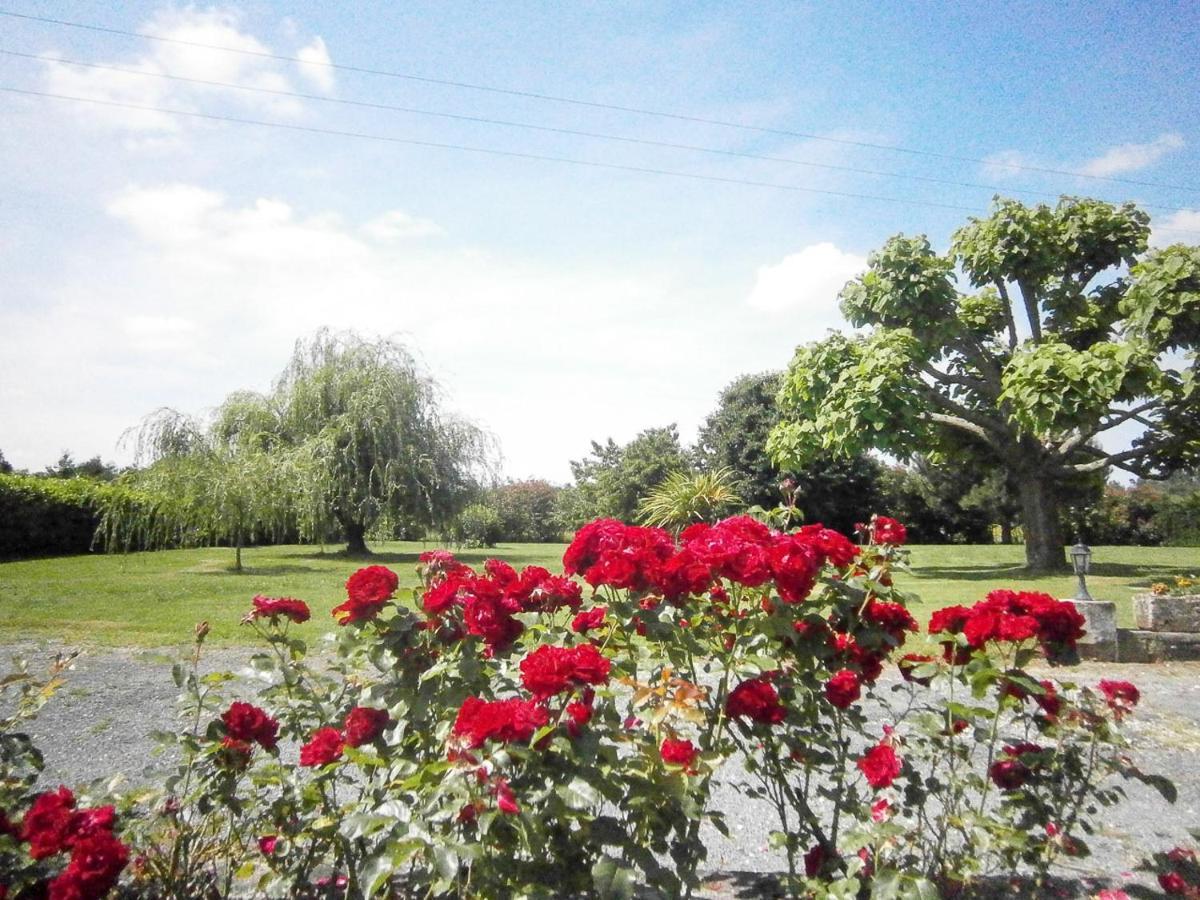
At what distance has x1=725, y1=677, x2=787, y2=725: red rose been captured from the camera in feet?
5.90

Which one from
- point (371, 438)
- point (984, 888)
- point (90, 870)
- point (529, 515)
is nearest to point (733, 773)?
point (984, 888)

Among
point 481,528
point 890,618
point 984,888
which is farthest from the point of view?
point 481,528

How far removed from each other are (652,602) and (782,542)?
362 millimetres

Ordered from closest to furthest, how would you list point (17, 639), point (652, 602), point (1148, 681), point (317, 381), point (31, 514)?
point (652, 602)
point (1148, 681)
point (17, 639)
point (31, 514)
point (317, 381)

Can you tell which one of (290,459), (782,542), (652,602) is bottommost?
(652,602)

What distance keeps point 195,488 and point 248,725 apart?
14.2 m

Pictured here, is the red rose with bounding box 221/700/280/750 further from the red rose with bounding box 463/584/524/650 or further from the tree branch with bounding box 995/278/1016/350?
the tree branch with bounding box 995/278/1016/350

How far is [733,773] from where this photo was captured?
12.3 ft

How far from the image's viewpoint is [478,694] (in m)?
1.85

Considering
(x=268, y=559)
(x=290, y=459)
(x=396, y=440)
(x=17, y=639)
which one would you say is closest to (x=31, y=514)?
(x=268, y=559)

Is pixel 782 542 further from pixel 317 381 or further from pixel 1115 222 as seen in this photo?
pixel 317 381

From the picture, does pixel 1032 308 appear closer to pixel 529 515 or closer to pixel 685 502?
pixel 685 502

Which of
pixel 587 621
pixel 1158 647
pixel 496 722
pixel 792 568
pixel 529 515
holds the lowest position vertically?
pixel 1158 647

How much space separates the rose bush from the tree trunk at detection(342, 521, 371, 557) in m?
18.4
